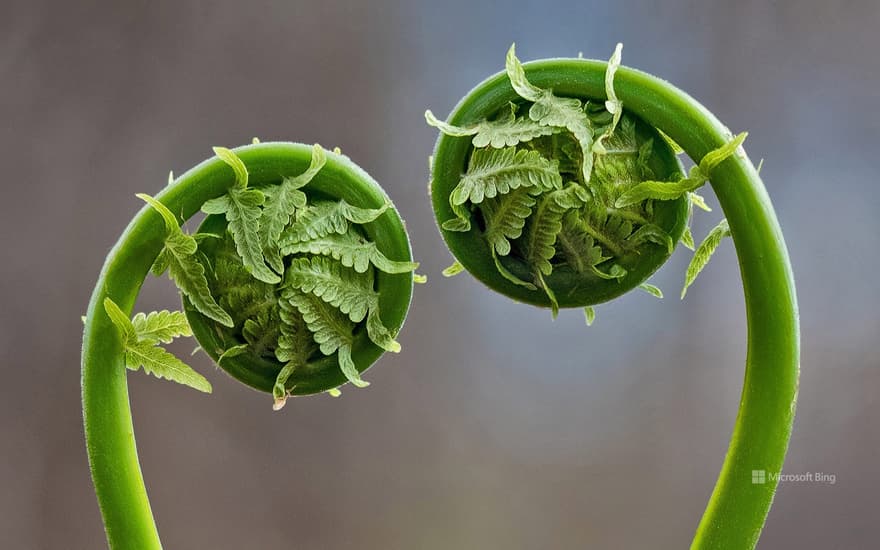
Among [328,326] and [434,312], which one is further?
[434,312]

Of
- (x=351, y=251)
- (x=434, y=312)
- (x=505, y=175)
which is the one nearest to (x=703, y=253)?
(x=505, y=175)

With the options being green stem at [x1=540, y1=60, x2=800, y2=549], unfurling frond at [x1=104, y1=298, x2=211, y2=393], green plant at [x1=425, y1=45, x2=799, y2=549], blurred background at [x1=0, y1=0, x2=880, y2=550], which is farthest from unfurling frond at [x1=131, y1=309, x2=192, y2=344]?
blurred background at [x1=0, y1=0, x2=880, y2=550]

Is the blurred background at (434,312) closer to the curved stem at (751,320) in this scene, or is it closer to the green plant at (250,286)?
the green plant at (250,286)

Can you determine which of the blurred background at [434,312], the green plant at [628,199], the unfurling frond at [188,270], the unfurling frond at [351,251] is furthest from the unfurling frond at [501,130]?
the blurred background at [434,312]

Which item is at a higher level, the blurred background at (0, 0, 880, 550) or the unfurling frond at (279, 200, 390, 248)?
the blurred background at (0, 0, 880, 550)

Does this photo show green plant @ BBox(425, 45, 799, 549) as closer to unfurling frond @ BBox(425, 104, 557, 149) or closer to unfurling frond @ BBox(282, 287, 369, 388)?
unfurling frond @ BBox(425, 104, 557, 149)

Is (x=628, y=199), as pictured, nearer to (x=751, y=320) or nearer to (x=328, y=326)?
(x=751, y=320)
